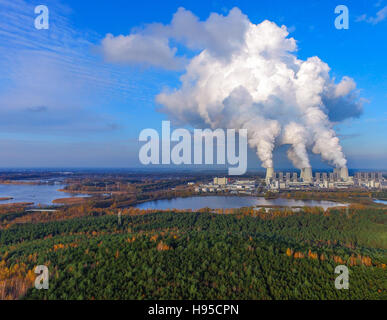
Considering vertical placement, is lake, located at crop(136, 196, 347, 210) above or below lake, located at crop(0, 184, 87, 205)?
below

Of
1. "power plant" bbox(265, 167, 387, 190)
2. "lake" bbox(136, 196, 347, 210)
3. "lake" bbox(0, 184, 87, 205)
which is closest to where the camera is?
"lake" bbox(136, 196, 347, 210)

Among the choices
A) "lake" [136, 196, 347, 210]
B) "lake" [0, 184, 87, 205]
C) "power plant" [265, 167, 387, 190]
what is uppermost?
"power plant" [265, 167, 387, 190]

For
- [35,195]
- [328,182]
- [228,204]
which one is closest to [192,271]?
[228,204]

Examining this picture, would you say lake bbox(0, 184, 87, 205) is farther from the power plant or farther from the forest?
the power plant

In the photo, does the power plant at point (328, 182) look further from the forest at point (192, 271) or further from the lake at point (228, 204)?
the forest at point (192, 271)

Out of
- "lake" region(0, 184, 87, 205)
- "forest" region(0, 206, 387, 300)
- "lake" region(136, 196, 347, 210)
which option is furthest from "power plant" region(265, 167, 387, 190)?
A: "forest" region(0, 206, 387, 300)

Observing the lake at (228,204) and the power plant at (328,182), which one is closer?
the lake at (228,204)

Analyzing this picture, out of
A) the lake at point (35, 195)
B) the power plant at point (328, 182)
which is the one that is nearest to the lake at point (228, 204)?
the power plant at point (328, 182)

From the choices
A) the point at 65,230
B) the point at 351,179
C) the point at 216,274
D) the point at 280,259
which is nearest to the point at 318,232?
the point at 280,259

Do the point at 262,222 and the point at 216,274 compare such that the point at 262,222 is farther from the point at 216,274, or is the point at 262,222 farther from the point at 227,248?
the point at 216,274

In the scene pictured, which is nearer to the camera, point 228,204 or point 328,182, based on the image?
point 228,204

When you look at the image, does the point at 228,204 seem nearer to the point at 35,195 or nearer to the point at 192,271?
the point at 192,271
